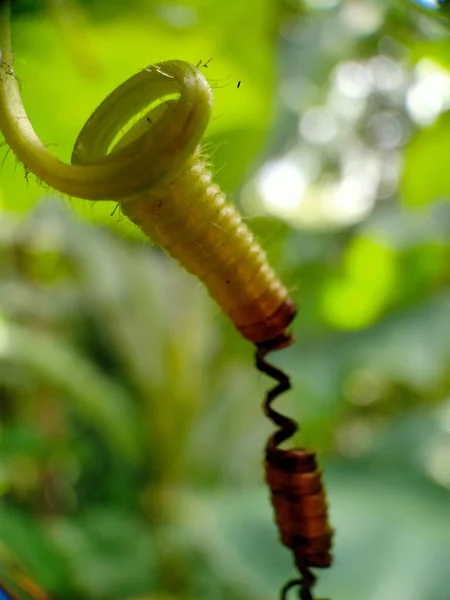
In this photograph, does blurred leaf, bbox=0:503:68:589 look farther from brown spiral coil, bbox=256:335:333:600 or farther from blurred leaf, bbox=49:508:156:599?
brown spiral coil, bbox=256:335:333:600

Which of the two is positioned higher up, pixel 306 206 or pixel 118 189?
pixel 306 206

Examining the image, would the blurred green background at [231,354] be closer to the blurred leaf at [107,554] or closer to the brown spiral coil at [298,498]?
the blurred leaf at [107,554]

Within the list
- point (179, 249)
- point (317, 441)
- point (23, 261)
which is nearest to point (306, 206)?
point (317, 441)

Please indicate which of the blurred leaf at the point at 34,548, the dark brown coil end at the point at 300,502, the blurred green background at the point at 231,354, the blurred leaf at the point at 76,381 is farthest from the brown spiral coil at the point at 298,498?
the blurred leaf at the point at 76,381

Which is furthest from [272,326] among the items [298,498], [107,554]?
[107,554]

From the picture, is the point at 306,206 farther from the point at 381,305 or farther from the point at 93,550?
the point at 93,550
